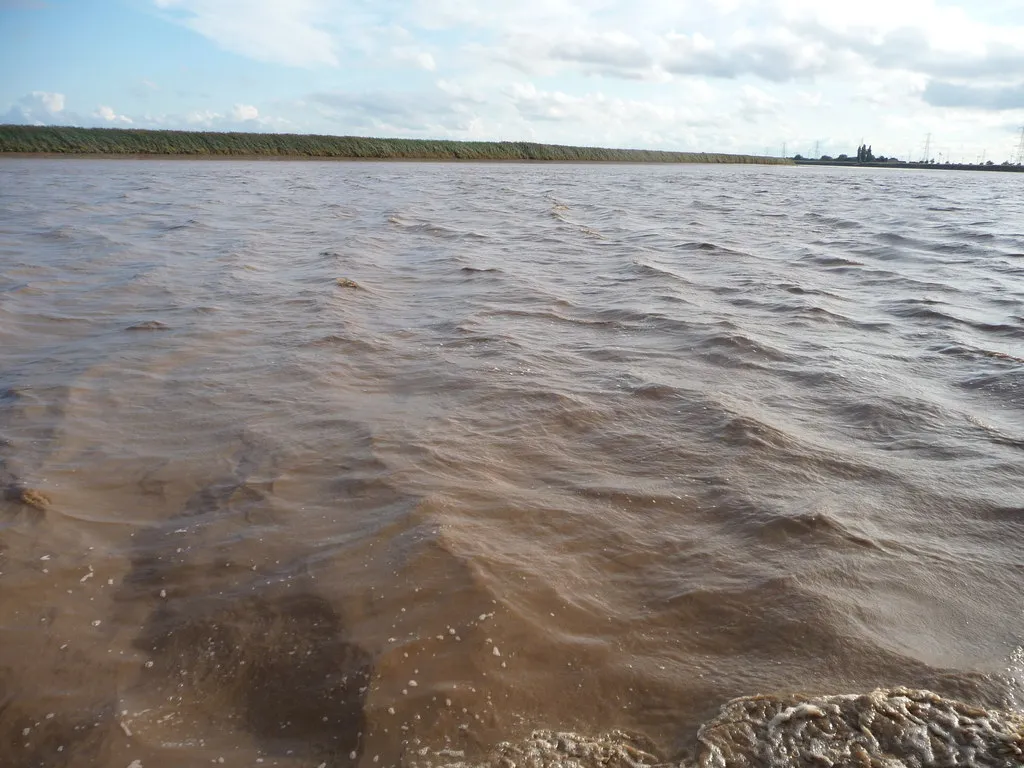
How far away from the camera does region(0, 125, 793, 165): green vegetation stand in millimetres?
38594

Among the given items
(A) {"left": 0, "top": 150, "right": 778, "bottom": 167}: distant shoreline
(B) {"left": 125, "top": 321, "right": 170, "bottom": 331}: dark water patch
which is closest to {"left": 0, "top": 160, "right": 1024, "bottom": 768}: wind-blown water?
(B) {"left": 125, "top": 321, "right": 170, "bottom": 331}: dark water patch

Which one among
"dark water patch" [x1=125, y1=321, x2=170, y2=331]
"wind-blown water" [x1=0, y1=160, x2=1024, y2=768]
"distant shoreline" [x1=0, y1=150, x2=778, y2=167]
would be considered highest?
"distant shoreline" [x1=0, y1=150, x2=778, y2=167]

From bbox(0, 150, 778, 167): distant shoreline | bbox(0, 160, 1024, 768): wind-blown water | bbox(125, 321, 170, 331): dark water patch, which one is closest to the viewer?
bbox(0, 160, 1024, 768): wind-blown water

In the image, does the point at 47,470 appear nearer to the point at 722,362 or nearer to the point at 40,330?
the point at 40,330

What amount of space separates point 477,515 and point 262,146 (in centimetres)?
4989

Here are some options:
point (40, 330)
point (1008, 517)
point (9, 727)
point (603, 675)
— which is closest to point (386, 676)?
point (603, 675)

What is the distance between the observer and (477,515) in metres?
3.11

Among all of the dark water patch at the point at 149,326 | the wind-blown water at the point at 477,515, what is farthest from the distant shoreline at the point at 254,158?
the dark water patch at the point at 149,326

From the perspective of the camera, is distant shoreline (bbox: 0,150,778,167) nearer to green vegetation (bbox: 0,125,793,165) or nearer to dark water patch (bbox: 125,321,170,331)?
green vegetation (bbox: 0,125,793,165)

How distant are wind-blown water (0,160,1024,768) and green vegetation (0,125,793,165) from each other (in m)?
38.8

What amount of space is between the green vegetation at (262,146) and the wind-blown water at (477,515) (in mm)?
38799

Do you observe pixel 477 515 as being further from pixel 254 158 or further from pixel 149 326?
pixel 254 158

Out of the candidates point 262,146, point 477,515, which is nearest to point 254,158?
point 262,146

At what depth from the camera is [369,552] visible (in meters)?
2.80
